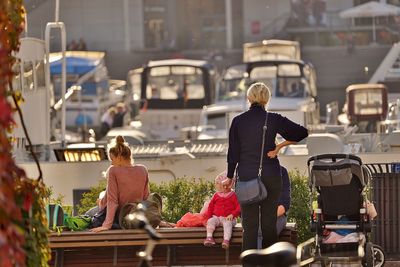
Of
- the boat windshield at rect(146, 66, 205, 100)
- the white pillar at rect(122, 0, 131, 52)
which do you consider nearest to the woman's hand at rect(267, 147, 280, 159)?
the boat windshield at rect(146, 66, 205, 100)

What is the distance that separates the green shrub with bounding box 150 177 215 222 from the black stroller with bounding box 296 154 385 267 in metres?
2.78

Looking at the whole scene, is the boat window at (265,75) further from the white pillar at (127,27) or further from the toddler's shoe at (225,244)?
the toddler's shoe at (225,244)

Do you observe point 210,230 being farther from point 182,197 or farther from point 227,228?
point 182,197

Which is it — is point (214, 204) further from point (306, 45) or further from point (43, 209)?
point (306, 45)

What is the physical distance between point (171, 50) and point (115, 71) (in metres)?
2.61

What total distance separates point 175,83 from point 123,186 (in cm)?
3725

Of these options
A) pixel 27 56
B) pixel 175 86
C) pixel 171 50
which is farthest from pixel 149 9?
pixel 27 56

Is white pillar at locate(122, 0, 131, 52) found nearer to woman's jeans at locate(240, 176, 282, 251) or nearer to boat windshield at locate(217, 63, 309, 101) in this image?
boat windshield at locate(217, 63, 309, 101)

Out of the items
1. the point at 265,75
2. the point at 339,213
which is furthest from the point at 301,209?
the point at 265,75

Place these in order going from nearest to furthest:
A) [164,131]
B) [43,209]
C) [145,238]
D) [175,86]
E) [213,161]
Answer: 1. [43,209]
2. [145,238]
3. [213,161]
4. [164,131]
5. [175,86]

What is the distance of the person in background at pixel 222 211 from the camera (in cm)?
1445

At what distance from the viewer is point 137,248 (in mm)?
14703

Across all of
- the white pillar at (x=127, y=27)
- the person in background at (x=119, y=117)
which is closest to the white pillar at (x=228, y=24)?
the white pillar at (x=127, y=27)

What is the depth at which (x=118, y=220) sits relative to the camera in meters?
14.9
